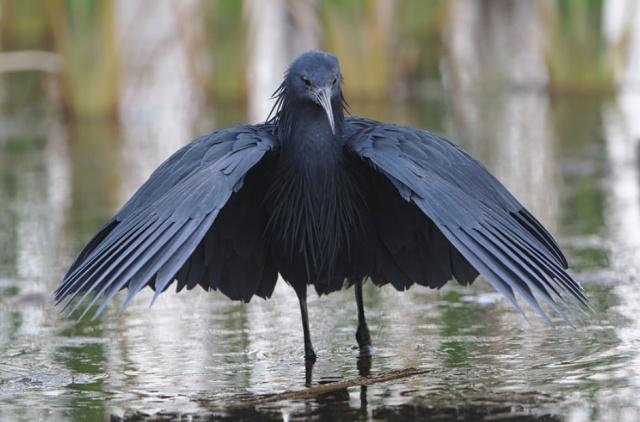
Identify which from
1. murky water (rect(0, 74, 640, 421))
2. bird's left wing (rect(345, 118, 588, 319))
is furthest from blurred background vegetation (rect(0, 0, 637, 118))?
bird's left wing (rect(345, 118, 588, 319))

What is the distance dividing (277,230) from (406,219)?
49 cm

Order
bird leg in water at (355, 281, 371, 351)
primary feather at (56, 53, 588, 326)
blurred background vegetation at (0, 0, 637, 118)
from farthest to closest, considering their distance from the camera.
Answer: blurred background vegetation at (0, 0, 637, 118) → bird leg in water at (355, 281, 371, 351) → primary feather at (56, 53, 588, 326)

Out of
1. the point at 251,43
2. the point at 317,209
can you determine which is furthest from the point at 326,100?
the point at 251,43

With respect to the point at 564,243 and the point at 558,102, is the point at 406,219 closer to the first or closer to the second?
the point at 564,243

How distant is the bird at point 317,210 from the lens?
4.57 m

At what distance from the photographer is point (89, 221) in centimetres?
828

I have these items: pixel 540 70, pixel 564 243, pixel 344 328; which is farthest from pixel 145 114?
pixel 344 328

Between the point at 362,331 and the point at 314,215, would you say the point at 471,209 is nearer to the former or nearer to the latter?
the point at 314,215

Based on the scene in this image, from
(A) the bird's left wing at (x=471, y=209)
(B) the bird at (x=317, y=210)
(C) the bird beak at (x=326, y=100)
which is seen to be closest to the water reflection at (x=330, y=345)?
(B) the bird at (x=317, y=210)

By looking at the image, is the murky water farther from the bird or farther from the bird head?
the bird head

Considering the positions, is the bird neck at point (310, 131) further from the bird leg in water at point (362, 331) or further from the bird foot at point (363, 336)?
the bird foot at point (363, 336)

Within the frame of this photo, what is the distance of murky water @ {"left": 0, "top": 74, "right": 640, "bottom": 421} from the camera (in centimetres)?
434

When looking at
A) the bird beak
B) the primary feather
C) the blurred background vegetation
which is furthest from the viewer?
the blurred background vegetation

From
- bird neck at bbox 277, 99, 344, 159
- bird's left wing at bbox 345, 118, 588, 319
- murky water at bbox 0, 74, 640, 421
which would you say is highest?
bird neck at bbox 277, 99, 344, 159
